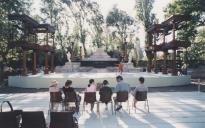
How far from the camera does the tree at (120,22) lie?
235ft

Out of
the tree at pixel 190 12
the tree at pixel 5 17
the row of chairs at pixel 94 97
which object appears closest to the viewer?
the row of chairs at pixel 94 97

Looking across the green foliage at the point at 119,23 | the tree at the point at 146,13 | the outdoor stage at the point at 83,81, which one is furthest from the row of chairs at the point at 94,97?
the green foliage at the point at 119,23

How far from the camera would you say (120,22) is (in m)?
72.1

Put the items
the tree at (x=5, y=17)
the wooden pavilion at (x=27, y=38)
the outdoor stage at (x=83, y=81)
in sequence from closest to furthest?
the outdoor stage at (x=83, y=81) < the wooden pavilion at (x=27, y=38) < the tree at (x=5, y=17)

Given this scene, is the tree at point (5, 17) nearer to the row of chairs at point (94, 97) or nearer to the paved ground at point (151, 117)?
the paved ground at point (151, 117)

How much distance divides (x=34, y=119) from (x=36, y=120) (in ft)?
0.16

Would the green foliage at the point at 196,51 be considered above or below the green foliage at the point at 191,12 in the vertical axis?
below

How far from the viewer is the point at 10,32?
38.2 metres

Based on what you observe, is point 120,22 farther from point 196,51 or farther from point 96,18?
point 196,51

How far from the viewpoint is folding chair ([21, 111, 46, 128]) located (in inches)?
314

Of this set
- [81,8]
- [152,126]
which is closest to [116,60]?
[81,8]

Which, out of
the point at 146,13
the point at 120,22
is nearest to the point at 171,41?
the point at 146,13

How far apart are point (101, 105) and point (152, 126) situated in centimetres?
531

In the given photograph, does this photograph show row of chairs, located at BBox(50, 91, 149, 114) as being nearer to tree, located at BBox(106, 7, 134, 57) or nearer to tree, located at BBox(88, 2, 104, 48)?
tree, located at BBox(88, 2, 104, 48)
